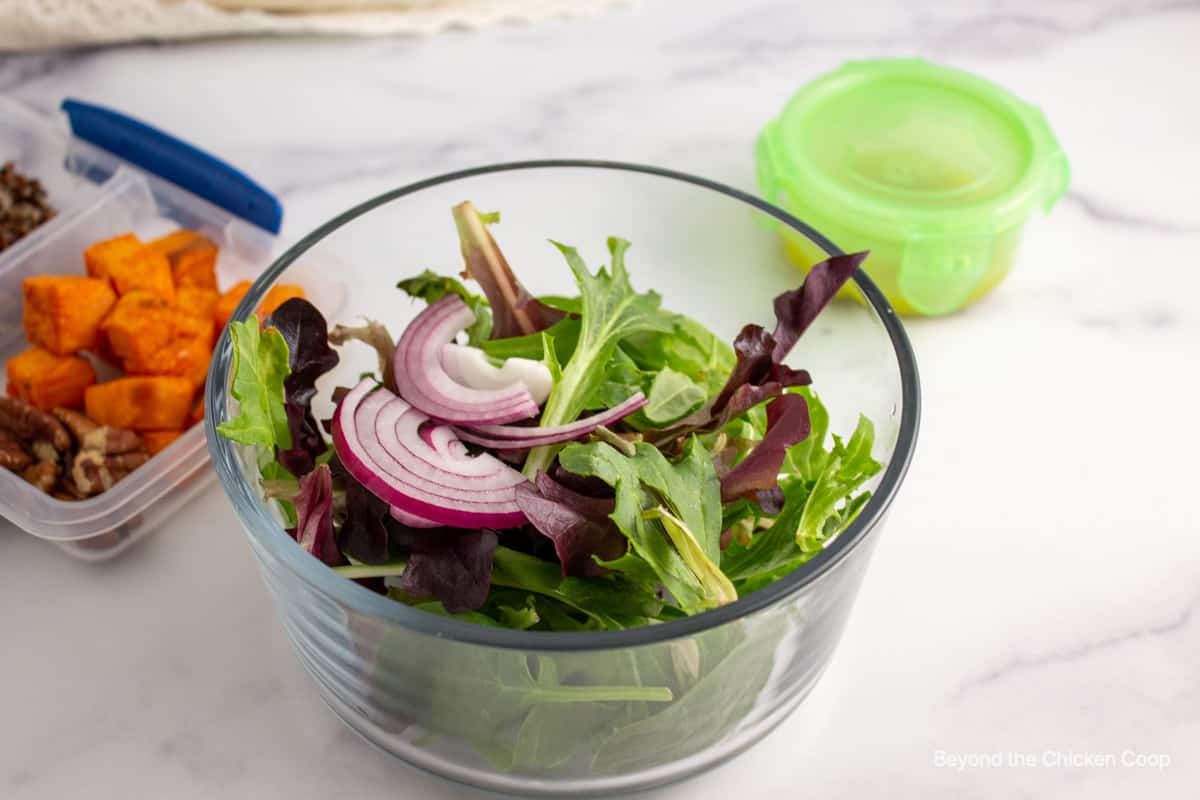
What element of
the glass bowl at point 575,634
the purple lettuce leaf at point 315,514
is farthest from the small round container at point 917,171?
the purple lettuce leaf at point 315,514

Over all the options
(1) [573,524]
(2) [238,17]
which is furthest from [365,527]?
(2) [238,17]

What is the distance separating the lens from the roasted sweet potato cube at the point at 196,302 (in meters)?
1.11

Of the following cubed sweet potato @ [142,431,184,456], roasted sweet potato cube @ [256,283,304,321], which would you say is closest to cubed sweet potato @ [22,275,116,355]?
cubed sweet potato @ [142,431,184,456]

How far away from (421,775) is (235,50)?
1055 millimetres

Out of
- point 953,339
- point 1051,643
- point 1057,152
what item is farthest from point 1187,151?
point 1051,643

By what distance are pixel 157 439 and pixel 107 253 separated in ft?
0.70

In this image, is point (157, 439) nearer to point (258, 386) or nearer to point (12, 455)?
point (12, 455)

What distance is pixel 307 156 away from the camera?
1403 mm

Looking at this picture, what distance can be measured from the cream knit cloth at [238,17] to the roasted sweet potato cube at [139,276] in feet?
1.74

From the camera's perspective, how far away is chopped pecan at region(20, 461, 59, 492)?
977 mm

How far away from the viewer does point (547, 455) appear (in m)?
0.82

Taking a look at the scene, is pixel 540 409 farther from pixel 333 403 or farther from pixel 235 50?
pixel 235 50

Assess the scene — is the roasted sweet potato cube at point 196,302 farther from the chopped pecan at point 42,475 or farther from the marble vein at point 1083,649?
the marble vein at point 1083,649

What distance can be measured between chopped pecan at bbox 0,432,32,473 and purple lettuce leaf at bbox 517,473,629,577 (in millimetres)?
484
